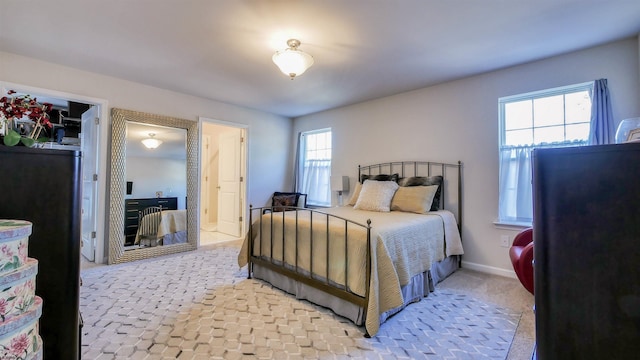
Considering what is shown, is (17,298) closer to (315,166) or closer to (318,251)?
(318,251)

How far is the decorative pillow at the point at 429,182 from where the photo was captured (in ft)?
11.5

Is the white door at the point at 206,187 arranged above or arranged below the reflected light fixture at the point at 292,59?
below

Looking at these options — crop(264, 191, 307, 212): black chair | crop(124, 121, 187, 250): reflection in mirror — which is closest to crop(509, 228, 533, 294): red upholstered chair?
crop(264, 191, 307, 212): black chair

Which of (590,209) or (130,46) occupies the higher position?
(130,46)

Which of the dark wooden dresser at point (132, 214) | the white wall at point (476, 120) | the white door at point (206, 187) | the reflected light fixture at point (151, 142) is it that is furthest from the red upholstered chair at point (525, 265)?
the white door at point (206, 187)

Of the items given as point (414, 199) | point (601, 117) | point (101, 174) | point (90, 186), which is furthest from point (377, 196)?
point (90, 186)

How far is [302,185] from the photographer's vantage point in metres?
5.65

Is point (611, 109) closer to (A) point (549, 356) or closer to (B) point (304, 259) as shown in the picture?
(A) point (549, 356)

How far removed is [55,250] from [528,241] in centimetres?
355

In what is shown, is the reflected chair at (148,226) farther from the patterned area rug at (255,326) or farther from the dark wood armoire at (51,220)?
the dark wood armoire at (51,220)

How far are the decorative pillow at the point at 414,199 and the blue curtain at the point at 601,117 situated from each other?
1539 millimetres

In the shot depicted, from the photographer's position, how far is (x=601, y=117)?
2.61m

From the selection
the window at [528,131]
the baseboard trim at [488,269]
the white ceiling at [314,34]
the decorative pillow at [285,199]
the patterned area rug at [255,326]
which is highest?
the white ceiling at [314,34]

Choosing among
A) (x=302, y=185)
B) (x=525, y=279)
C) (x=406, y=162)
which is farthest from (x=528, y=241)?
(x=302, y=185)
